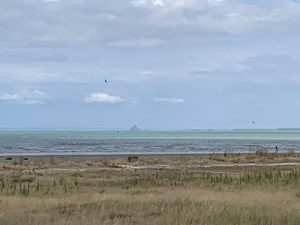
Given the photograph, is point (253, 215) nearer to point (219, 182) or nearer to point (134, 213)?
point (134, 213)

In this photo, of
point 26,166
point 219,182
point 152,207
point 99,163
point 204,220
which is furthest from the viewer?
point 99,163

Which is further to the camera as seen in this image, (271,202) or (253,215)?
(271,202)

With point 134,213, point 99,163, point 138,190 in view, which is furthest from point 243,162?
point 134,213

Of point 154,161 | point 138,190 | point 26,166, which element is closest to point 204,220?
point 138,190

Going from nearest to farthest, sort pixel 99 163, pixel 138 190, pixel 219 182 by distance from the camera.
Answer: pixel 138 190, pixel 219 182, pixel 99 163

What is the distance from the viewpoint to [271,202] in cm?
1602

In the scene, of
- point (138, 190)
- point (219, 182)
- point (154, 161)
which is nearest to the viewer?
point (138, 190)

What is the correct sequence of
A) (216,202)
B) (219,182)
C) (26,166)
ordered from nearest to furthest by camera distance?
1. (216,202)
2. (219,182)
3. (26,166)

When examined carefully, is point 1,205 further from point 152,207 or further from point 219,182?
point 219,182

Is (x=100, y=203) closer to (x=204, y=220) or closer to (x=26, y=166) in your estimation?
(x=204, y=220)

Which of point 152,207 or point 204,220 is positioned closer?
point 204,220

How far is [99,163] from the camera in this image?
40.5 m

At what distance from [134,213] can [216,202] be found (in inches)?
112

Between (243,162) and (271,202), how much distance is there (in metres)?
28.6
